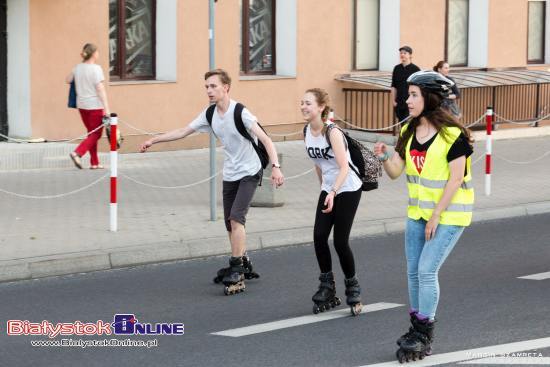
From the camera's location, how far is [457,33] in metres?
26.8

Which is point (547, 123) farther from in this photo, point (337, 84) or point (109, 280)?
point (109, 280)

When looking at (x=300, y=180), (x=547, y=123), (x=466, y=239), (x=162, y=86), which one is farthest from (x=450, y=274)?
(x=547, y=123)

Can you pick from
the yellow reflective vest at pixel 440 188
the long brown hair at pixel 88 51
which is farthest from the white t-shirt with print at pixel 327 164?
the long brown hair at pixel 88 51

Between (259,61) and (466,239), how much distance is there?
10.1 metres

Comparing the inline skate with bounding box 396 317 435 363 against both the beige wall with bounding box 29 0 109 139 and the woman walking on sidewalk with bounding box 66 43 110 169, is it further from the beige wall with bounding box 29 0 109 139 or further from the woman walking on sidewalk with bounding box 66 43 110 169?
the beige wall with bounding box 29 0 109 139

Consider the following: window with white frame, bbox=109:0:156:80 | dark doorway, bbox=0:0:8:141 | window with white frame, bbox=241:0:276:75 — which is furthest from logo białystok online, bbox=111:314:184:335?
window with white frame, bbox=241:0:276:75

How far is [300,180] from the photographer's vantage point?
1767 centimetres

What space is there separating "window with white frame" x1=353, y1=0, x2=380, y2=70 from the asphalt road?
1175cm

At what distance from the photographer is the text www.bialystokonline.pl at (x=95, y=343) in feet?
27.6

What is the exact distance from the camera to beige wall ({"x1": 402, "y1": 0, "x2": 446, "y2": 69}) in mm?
24797

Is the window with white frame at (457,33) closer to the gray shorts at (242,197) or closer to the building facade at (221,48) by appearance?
the building facade at (221,48)

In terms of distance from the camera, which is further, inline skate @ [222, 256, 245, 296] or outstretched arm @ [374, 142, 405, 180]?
inline skate @ [222, 256, 245, 296]

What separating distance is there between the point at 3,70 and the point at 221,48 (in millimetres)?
4034

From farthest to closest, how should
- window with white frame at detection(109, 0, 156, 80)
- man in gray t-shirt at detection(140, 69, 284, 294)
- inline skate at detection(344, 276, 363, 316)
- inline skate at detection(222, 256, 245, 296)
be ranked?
window with white frame at detection(109, 0, 156, 80) < man in gray t-shirt at detection(140, 69, 284, 294) < inline skate at detection(222, 256, 245, 296) < inline skate at detection(344, 276, 363, 316)
